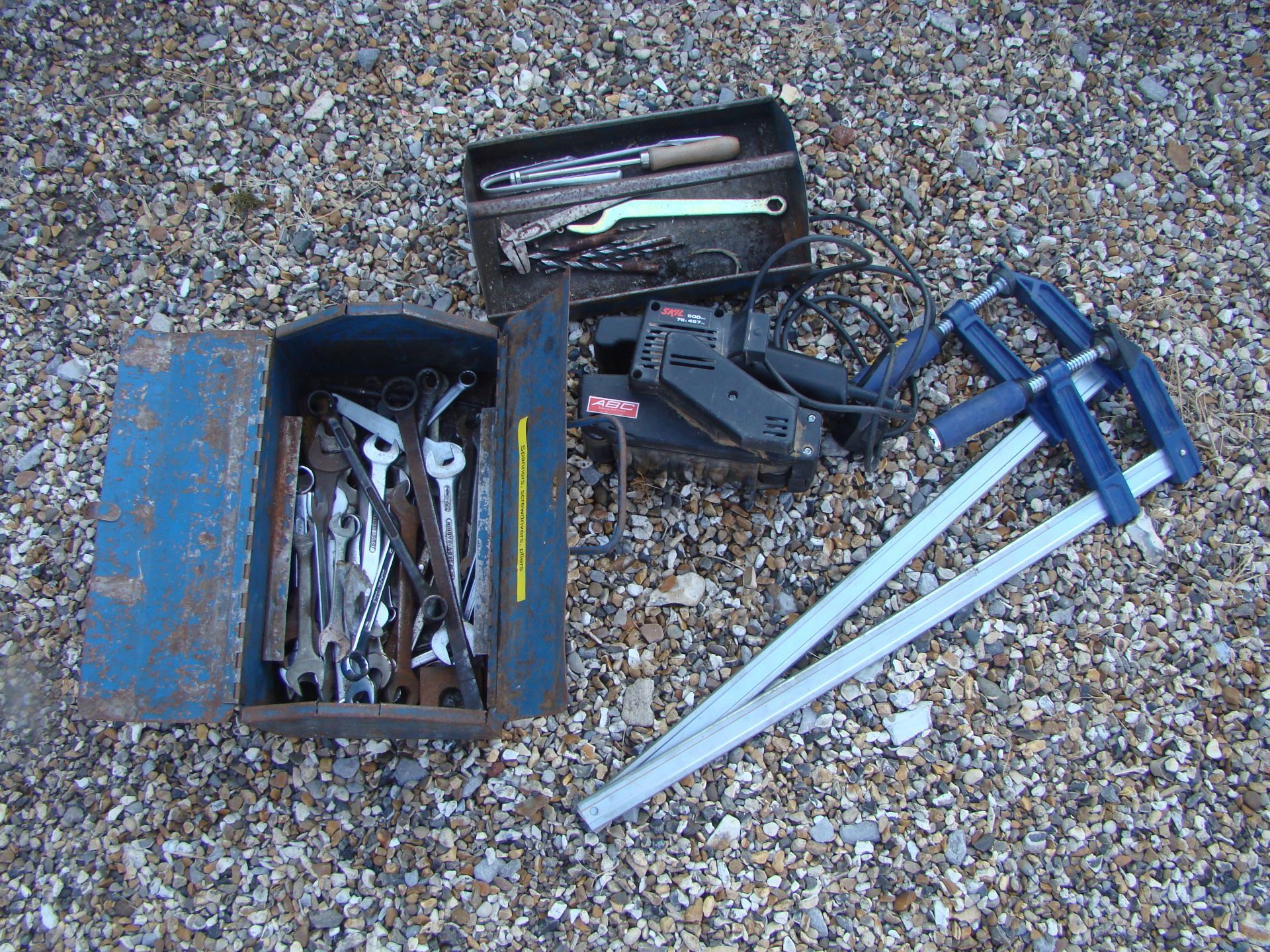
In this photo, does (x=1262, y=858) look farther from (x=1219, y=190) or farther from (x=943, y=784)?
(x=1219, y=190)

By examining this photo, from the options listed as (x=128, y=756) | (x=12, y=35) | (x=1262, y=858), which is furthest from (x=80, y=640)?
(x=1262, y=858)

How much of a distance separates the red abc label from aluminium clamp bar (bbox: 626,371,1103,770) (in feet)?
2.31

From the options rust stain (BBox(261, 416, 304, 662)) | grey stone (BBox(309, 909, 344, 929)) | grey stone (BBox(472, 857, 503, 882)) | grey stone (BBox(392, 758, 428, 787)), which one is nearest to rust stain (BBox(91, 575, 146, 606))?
rust stain (BBox(261, 416, 304, 662))

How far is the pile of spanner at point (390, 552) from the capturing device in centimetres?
214

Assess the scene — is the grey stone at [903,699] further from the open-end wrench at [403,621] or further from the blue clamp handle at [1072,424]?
the open-end wrench at [403,621]

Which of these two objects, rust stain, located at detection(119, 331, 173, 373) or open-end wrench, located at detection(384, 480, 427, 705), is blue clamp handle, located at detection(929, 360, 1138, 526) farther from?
rust stain, located at detection(119, 331, 173, 373)

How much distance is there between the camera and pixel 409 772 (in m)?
2.24

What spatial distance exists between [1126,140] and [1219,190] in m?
0.32

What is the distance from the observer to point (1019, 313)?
2.62 m

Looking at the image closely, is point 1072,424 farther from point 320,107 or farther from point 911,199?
point 320,107

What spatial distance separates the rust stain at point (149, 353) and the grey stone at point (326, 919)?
1.36m

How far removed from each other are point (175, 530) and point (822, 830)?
1706 mm

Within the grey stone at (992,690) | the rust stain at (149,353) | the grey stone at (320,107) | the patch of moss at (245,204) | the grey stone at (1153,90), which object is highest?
the grey stone at (1153,90)

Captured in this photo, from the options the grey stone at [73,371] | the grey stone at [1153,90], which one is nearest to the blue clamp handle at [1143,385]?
the grey stone at [1153,90]
